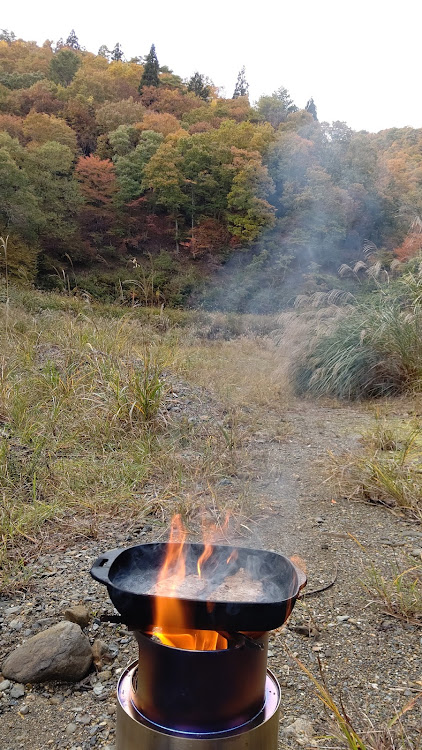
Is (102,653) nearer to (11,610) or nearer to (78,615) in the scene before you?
(78,615)

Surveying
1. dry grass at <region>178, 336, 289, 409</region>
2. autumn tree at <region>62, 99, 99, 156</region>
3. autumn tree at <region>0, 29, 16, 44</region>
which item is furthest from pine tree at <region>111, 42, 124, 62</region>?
dry grass at <region>178, 336, 289, 409</region>

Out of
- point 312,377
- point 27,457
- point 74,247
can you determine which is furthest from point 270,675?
point 74,247

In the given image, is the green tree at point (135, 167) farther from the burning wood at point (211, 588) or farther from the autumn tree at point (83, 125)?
the burning wood at point (211, 588)

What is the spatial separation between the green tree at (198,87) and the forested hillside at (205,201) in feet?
29.7

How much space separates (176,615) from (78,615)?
0.94 meters

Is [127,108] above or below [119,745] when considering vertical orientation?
above

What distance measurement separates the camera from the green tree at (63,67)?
23.7 m

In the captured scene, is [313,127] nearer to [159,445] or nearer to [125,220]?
[125,220]

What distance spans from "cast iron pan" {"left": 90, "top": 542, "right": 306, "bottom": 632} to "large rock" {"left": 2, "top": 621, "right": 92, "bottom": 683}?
1.95 ft

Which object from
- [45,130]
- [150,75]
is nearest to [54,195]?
[45,130]

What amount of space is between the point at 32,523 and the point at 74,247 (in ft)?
47.3

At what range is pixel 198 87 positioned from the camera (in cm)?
2642

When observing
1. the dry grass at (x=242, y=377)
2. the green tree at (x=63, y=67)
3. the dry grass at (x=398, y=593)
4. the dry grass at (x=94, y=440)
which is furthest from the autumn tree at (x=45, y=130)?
the dry grass at (x=398, y=593)

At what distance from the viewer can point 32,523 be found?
2.24 m
